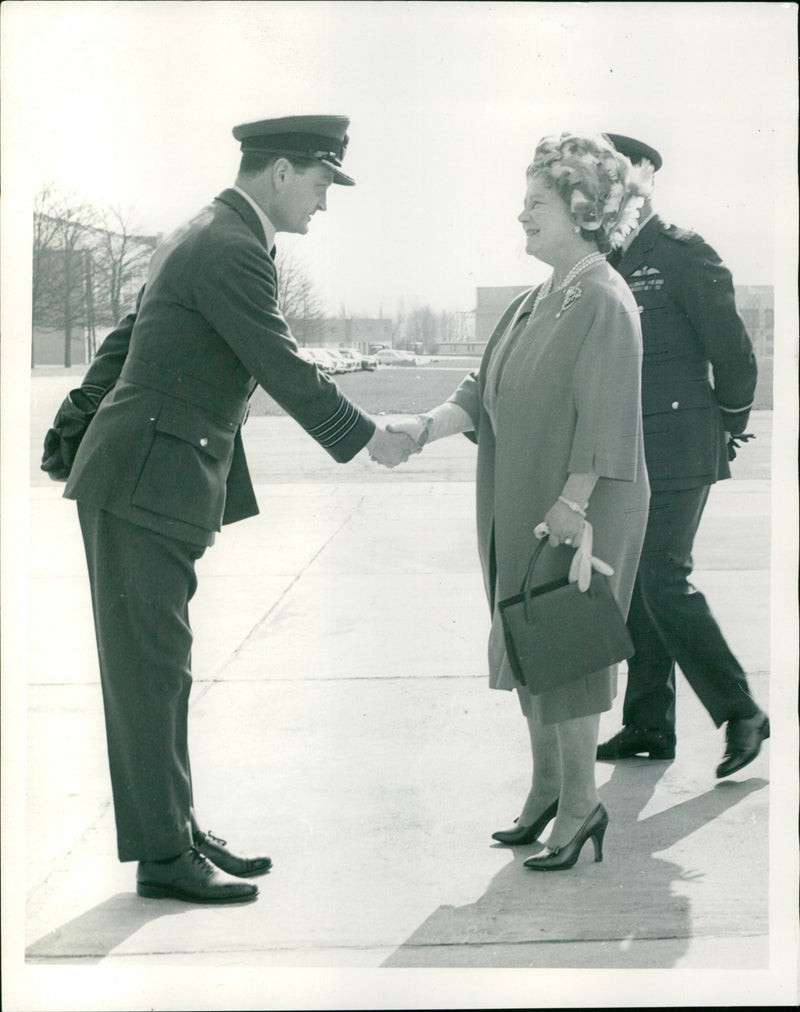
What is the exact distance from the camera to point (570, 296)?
3.92 m

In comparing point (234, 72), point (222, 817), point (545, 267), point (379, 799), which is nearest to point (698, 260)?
point (545, 267)

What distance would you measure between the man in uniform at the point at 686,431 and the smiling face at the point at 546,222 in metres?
0.55

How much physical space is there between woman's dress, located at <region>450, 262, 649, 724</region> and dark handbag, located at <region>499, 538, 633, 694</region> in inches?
5.1

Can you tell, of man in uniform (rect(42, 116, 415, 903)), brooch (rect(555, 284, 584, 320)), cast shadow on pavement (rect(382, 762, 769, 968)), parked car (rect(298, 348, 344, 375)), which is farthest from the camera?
parked car (rect(298, 348, 344, 375))

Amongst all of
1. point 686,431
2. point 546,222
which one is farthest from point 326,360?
point 686,431

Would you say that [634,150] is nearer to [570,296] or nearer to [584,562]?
[570,296]

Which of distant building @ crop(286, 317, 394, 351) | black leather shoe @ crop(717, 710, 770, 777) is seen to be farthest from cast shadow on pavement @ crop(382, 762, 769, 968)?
distant building @ crop(286, 317, 394, 351)

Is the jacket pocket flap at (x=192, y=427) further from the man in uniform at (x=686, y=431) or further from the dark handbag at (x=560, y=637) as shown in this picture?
the man in uniform at (x=686, y=431)

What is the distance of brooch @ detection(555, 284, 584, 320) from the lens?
12.8 ft

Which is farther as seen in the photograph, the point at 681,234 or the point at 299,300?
the point at 681,234

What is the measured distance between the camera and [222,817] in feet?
13.8

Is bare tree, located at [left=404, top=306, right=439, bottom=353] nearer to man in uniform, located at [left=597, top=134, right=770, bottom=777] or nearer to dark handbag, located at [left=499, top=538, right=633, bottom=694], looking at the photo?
man in uniform, located at [left=597, top=134, right=770, bottom=777]

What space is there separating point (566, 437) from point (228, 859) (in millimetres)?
1459

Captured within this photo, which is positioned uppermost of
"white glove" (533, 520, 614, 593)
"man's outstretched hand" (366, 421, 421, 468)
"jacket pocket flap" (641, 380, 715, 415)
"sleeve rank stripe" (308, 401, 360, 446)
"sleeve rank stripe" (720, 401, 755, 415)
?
"jacket pocket flap" (641, 380, 715, 415)
